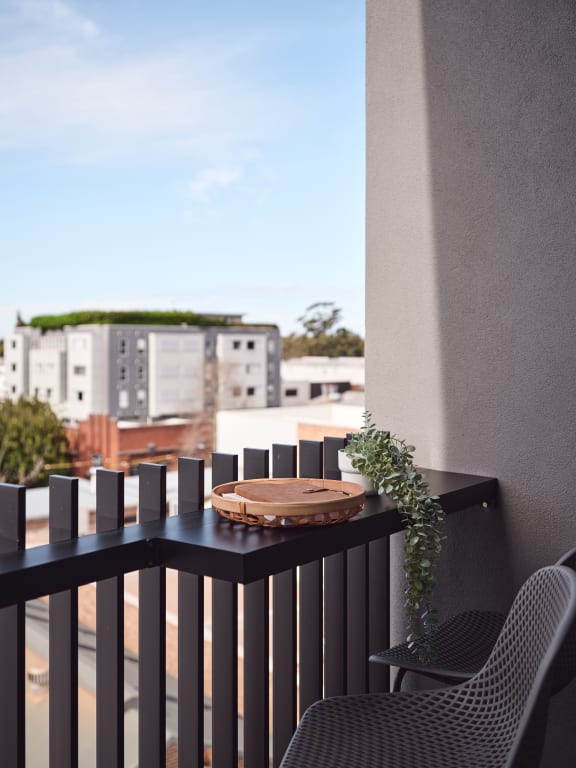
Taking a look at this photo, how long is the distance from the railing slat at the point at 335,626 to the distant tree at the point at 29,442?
3408cm

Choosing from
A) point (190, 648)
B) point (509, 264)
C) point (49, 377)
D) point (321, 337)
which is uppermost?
point (321, 337)

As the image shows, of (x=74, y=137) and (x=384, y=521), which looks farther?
(x=74, y=137)

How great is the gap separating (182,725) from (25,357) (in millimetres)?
41349

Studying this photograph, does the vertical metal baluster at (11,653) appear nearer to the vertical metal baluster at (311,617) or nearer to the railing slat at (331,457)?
the vertical metal baluster at (311,617)

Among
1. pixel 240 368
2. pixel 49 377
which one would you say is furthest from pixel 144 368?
pixel 240 368

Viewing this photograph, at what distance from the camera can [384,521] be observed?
152cm

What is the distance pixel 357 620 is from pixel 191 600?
2.04 ft

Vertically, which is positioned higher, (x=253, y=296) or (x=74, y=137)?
(x=74, y=137)

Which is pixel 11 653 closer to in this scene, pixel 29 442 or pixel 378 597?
pixel 378 597

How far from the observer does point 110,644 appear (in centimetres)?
130

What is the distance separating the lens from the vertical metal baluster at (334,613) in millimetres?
1874

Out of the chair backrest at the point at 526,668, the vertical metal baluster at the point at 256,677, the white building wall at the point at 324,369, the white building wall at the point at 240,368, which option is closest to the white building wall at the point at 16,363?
the white building wall at the point at 240,368

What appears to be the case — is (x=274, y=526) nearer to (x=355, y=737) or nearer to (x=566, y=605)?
(x=355, y=737)

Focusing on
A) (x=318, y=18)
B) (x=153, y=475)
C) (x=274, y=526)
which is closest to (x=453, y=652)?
(x=274, y=526)
